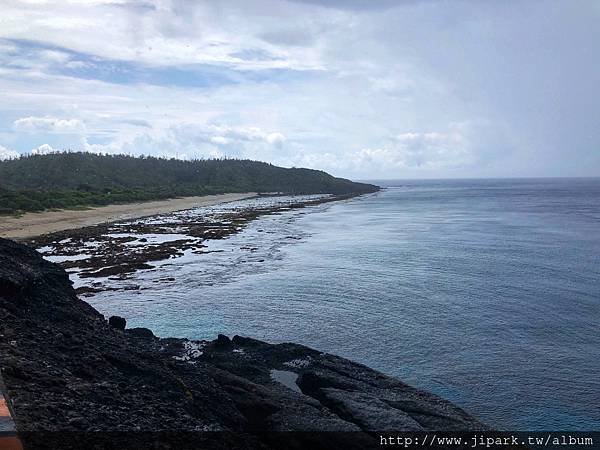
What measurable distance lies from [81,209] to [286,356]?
5074 centimetres

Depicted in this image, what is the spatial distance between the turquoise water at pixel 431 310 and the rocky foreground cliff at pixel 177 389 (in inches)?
85.4

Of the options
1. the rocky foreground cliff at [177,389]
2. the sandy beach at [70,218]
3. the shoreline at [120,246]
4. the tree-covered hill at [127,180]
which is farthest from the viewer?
the tree-covered hill at [127,180]

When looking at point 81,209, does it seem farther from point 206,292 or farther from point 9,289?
point 9,289

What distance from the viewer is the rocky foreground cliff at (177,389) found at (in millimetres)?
7547

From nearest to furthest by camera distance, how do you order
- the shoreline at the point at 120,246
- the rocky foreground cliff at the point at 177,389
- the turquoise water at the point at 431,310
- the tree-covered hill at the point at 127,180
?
1. the rocky foreground cliff at the point at 177,389
2. the turquoise water at the point at 431,310
3. the shoreline at the point at 120,246
4. the tree-covered hill at the point at 127,180

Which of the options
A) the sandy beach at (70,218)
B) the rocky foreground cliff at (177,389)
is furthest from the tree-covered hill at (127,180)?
the rocky foreground cliff at (177,389)

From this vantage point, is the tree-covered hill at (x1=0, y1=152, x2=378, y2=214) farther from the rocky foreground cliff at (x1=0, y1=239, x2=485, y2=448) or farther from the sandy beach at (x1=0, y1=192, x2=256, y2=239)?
the rocky foreground cliff at (x1=0, y1=239, x2=485, y2=448)

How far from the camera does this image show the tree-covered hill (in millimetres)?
61688

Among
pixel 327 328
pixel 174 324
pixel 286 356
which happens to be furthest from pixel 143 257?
pixel 286 356

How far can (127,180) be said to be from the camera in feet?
358

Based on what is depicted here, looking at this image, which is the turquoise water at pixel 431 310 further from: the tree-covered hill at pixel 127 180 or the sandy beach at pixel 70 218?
the tree-covered hill at pixel 127 180

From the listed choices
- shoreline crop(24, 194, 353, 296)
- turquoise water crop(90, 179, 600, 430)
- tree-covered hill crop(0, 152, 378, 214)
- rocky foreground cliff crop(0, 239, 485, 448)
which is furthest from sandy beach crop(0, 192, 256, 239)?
rocky foreground cliff crop(0, 239, 485, 448)

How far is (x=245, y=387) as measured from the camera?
10.9m

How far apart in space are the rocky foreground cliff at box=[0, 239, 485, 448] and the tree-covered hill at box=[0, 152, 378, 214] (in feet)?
128
